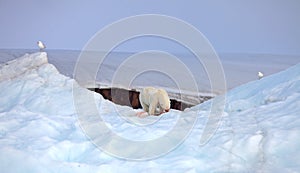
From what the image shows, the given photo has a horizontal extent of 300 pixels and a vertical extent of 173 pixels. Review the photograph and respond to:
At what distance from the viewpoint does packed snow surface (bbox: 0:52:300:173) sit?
7.14 ft

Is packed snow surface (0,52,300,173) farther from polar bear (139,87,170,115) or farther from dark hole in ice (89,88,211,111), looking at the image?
dark hole in ice (89,88,211,111)

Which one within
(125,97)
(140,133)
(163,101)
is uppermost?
(163,101)

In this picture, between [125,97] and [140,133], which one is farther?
[125,97]

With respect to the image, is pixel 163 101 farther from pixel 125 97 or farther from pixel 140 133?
pixel 125 97

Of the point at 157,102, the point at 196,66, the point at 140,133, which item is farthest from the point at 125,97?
the point at 140,133

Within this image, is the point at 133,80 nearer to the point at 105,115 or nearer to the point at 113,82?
the point at 113,82

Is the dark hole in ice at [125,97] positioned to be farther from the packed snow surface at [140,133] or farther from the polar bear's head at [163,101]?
the polar bear's head at [163,101]

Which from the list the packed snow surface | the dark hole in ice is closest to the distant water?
the dark hole in ice

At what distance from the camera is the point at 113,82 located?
651cm

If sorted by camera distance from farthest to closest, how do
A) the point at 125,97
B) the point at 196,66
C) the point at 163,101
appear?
the point at 196,66 < the point at 125,97 < the point at 163,101

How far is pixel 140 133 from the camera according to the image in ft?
9.19

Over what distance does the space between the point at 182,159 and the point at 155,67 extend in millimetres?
4934

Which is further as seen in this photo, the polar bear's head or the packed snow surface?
the polar bear's head

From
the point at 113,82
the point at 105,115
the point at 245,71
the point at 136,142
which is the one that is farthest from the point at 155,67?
the point at 136,142
